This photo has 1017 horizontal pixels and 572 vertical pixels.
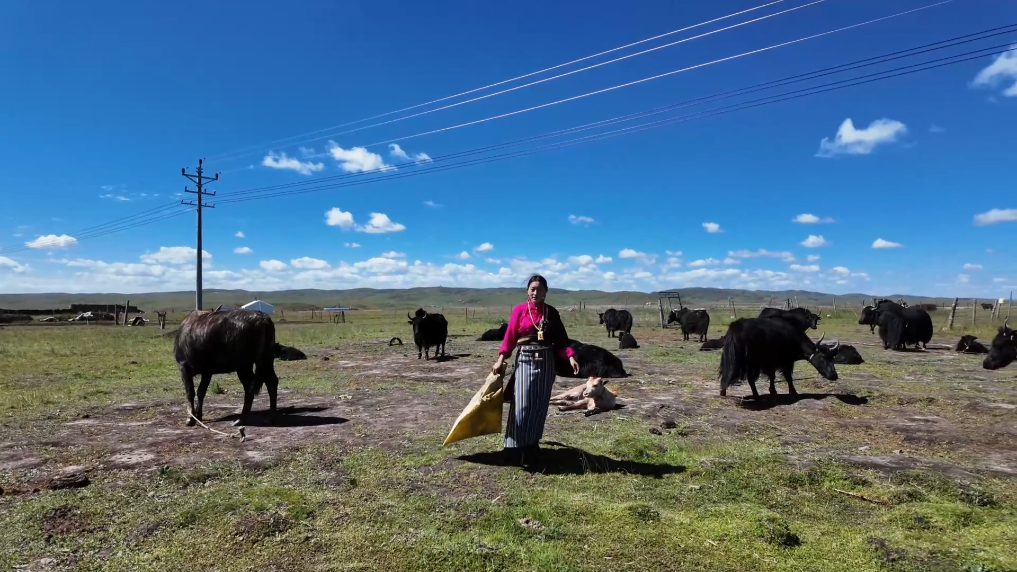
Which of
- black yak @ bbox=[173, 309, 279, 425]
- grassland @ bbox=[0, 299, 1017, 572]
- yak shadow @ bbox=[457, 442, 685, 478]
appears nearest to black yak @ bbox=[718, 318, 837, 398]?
grassland @ bbox=[0, 299, 1017, 572]

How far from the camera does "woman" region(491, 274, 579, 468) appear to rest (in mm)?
6078

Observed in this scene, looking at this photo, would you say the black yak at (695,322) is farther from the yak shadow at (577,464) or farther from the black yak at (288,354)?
the yak shadow at (577,464)

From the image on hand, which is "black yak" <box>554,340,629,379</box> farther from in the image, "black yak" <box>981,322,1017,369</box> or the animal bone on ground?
"black yak" <box>981,322,1017,369</box>

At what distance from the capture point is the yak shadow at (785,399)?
962cm

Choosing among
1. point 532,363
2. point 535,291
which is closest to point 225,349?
point 532,363

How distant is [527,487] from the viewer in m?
5.42

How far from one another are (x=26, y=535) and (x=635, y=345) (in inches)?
772

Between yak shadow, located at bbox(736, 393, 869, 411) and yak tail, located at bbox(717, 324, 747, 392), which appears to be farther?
yak tail, located at bbox(717, 324, 747, 392)

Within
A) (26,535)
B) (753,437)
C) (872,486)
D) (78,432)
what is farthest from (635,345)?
(26,535)

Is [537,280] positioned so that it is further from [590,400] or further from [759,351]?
[759,351]

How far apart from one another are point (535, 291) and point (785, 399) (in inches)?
264

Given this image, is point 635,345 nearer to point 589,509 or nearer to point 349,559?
point 589,509

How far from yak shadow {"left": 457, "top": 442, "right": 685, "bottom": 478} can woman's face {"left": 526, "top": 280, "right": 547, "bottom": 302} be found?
6.30ft

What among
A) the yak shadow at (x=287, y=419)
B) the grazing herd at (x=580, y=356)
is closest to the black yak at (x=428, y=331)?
the grazing herd at (x=580, y=356)
